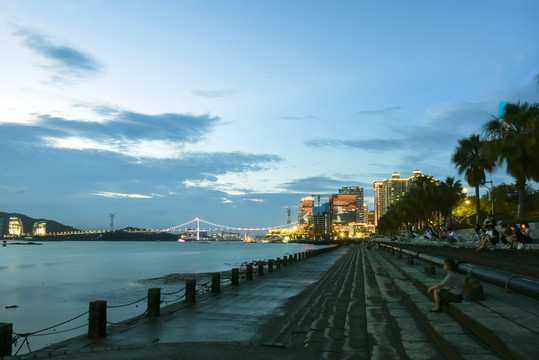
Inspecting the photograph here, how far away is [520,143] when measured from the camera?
30.1 meters

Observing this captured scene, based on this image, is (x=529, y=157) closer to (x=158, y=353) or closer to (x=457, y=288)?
(x=457, y=288)

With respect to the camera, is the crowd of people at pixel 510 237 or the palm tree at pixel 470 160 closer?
the crowd of people at pixel 510 237

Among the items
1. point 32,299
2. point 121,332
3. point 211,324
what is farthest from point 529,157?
point 32,299

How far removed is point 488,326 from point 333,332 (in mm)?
4493

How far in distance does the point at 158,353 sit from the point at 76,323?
49.2 ft

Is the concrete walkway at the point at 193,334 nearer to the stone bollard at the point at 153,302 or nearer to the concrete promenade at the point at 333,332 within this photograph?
the concrete promenade at the point at 333,332

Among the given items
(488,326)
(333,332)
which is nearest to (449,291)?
(488,326)

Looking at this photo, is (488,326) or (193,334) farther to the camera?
(193,334)

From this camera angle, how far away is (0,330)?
29.7ft

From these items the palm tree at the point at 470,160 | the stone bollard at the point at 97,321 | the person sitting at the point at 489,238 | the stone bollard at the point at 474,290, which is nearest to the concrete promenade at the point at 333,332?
Result: the stone bollard at the point at 474,290

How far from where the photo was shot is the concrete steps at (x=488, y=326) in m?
6.14

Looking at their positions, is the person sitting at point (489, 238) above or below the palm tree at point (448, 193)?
below

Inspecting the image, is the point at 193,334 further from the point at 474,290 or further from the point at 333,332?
the point at 474,290

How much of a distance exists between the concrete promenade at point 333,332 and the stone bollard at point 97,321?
27 centimetres
